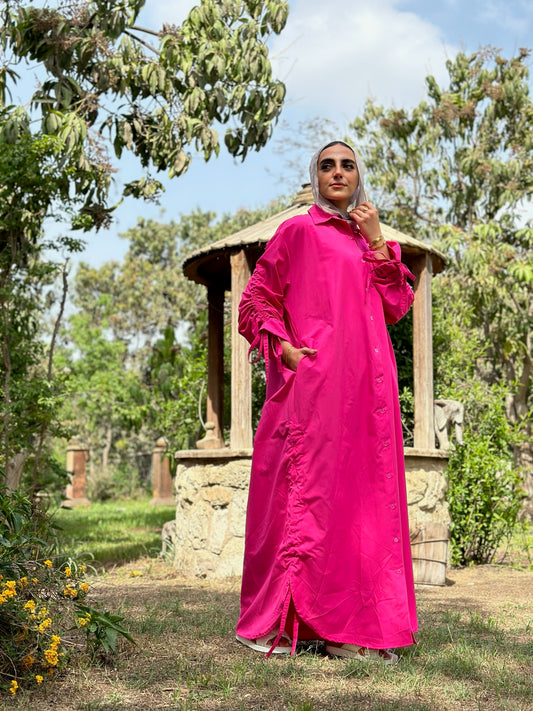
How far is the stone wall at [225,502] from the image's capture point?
6301 mm

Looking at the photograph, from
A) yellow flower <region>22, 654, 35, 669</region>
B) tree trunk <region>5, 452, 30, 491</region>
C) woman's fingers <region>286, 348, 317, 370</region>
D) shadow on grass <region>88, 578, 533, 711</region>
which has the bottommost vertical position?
shadow on grass <region>88, 578, 533, 711</region>

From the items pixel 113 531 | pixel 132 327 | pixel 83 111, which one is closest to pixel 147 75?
pixel 83 111

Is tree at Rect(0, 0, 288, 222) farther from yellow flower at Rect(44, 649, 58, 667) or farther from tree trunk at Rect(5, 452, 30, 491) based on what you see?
yellow flower at Rect(44, 649, 58, 667)

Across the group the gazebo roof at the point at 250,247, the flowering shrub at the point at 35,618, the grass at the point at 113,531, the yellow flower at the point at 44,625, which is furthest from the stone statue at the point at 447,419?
the yellow flower at the point at 44,625

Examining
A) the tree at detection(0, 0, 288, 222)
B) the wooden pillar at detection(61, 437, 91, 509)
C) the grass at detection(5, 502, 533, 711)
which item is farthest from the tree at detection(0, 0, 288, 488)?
the wooden pillar at detection(61, 437, 91, 509)

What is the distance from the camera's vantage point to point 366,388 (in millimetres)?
3160

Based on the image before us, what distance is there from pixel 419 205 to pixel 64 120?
25.2 feet

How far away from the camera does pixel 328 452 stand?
10.1 feet

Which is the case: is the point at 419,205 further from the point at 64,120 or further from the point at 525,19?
the point at 64,120

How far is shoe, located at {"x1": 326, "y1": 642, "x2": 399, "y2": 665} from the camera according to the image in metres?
2.96

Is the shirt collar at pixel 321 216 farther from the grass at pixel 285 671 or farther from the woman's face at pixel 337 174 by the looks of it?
the grass at pixel 285 671

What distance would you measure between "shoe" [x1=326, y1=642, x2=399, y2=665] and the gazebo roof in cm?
382

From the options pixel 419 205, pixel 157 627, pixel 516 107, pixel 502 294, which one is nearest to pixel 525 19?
pixel 516 107

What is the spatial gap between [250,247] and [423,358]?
1678mm
